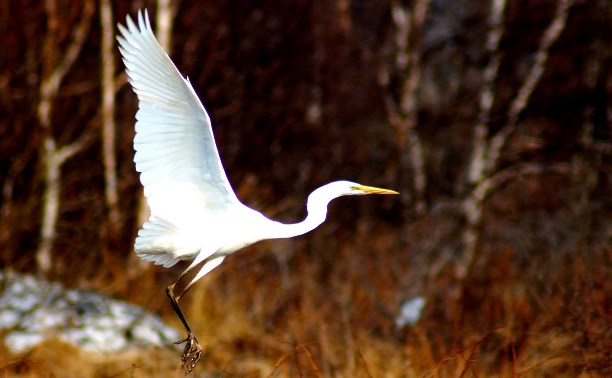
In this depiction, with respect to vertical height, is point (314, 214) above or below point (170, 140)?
below

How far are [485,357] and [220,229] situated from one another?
1983 millimetres

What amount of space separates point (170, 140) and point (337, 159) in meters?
8.44

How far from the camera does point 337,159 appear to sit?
13.1 metres

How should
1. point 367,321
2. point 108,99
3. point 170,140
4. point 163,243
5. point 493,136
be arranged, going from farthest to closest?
point 493,136 → point 108,99 → point 367,321 → point 163,243 → point 170,140

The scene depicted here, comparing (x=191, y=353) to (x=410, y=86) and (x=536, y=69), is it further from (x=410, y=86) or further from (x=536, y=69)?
(x=410, y=86)

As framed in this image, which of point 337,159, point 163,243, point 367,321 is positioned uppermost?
point 163,243

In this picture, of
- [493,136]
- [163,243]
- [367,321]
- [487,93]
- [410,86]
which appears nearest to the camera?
[163,243]

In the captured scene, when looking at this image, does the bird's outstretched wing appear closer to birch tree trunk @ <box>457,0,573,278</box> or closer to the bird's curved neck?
the bird's curved neck

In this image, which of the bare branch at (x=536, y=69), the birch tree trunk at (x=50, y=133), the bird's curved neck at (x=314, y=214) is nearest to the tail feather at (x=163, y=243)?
the bird's curved neck at (x=314, y=214)

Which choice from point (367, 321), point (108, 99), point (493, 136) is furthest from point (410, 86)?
point (367, 321)

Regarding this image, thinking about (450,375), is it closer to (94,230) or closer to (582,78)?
(94,230)

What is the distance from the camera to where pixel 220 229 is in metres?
4.95

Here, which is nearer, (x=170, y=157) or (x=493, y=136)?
(x=170, y=157)

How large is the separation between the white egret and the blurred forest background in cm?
98
